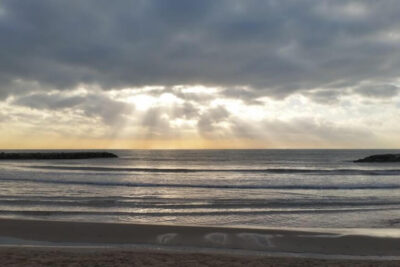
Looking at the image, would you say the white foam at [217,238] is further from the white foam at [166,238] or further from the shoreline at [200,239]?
the white foam at [166,238]

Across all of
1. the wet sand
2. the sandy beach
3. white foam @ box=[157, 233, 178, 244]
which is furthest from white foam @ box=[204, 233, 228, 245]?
the wet sand

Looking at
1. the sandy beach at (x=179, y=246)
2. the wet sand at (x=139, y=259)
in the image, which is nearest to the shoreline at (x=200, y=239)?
the sandy beach at (x=179, y=246)

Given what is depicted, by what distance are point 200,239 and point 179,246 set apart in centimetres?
99

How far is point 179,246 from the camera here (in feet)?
34.4

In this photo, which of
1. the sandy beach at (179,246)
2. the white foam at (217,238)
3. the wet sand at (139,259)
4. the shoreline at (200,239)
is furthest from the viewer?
the white foam at (217,238)

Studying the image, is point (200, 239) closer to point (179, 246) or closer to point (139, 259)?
point (179, 246)

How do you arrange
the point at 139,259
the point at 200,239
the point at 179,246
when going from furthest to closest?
the point at 200,239 → the point at 179,246 → the point at 139,259

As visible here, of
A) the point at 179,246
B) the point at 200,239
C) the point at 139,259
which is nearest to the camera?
the point at 139,259

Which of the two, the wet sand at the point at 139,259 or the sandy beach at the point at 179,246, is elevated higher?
the wet sand at the point at 139,259

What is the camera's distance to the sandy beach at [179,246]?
26.8 feet

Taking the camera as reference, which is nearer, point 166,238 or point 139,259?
point 139,259

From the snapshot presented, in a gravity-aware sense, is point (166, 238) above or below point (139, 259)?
below

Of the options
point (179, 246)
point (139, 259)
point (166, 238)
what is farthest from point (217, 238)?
point (139, 259)

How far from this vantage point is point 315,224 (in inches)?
539
